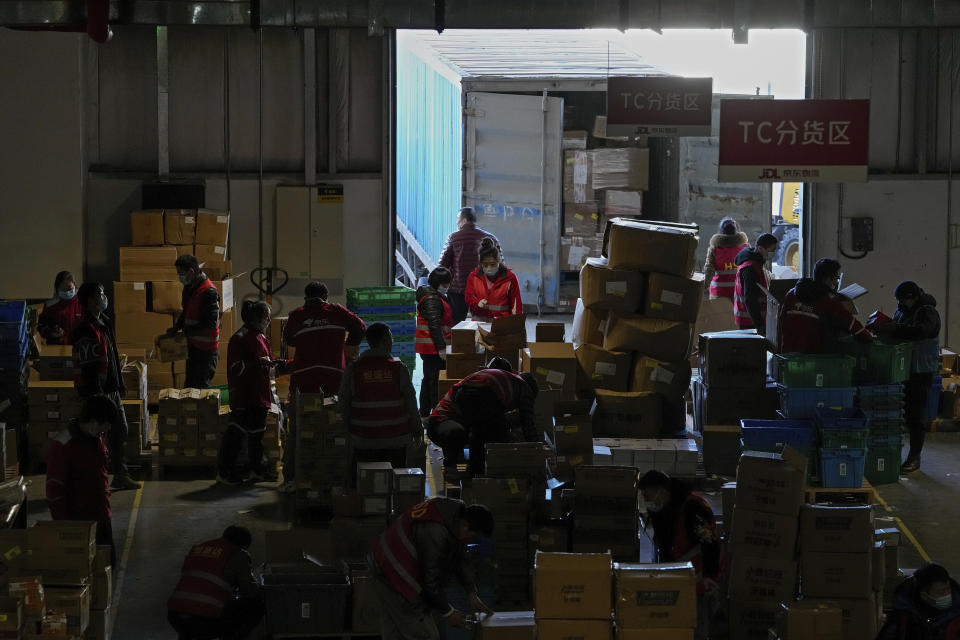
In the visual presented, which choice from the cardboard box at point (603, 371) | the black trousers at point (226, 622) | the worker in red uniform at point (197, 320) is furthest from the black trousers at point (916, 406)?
the black trousers at point (226, 622)

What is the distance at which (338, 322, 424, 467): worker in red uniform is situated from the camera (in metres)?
9.72

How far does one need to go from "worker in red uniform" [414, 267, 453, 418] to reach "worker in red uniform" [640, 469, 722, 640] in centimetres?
543

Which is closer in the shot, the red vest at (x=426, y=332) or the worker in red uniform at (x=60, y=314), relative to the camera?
the worker in red uniform at (x=60, y=314)

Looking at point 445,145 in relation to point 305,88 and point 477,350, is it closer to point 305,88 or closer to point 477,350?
point 305,88

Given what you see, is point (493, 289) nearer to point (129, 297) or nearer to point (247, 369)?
point (247, 369)

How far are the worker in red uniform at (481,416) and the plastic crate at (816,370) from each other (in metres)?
2.56

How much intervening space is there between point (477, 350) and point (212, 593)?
5.29 meters

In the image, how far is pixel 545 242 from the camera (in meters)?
18.7

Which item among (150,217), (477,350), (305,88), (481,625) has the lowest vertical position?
(481,625)

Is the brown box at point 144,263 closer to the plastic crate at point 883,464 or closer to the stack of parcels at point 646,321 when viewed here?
the stack of parcels at point 646,321

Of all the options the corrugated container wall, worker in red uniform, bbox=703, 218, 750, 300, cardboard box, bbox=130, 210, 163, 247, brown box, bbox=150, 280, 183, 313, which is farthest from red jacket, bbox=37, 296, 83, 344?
worker in red uniform, bbox=703, 218, 750, 300

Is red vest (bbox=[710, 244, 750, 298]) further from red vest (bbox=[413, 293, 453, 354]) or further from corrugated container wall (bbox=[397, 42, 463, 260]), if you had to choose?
corrugated container wall (bbox=[397, 42, 463, 260])

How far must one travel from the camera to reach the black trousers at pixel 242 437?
449 inches

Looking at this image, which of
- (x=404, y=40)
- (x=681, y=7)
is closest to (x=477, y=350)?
(x=681, y=7)
